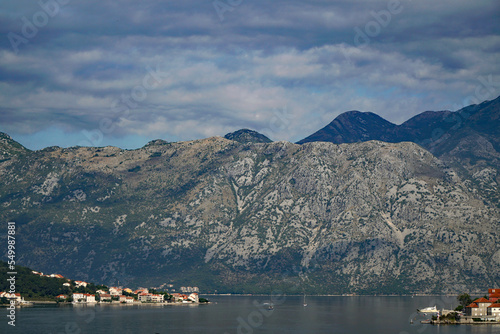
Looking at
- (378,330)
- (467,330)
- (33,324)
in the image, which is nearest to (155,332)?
(33,324)

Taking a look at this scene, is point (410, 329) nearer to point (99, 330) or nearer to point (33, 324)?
point (99, 330)

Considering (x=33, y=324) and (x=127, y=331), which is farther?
(x=33, y=324)

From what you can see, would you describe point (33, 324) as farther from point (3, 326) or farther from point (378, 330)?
point (378, 330)

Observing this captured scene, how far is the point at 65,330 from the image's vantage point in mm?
179250

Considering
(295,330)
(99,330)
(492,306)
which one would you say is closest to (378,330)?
(295,330)

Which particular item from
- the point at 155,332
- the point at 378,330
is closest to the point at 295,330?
the point at 378,330

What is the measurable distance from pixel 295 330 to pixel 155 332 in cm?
3765

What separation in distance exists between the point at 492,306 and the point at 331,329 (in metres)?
48.7

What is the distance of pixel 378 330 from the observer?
184m

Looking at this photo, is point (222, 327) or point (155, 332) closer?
point (155, 332)

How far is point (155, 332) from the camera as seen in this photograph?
7008 inches

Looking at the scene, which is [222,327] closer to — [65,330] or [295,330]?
[295,330]

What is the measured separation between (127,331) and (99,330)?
25.0 feet

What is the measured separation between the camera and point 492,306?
7859 inches
